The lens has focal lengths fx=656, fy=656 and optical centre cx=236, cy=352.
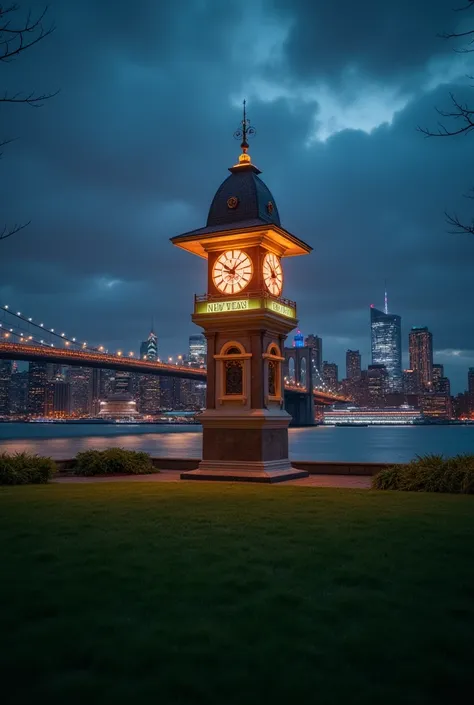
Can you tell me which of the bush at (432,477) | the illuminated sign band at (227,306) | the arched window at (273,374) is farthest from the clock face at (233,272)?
the bush at (432,477)

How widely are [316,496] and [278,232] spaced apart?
10.7 m

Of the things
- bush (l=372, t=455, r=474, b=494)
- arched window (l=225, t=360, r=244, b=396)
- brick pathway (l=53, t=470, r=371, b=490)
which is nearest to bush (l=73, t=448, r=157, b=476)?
brick pathway (l=53, t=470, r=371, b=490)

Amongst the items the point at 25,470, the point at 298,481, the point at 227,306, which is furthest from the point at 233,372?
the point at 25,470

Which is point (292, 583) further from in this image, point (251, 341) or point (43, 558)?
point (251, 341)

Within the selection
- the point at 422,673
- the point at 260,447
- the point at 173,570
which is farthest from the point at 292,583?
the point at 260,447

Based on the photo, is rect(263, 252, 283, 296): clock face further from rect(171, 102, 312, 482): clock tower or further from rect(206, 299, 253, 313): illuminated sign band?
rect(206, 299, 253, 313): illuminated sign band

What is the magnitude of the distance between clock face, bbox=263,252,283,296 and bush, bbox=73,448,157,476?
7.86 meters

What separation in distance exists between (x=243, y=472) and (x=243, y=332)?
188 inches

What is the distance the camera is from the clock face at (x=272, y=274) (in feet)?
76.4

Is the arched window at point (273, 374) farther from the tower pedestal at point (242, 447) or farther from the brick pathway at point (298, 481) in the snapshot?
the brick pathway at point (298, 481)

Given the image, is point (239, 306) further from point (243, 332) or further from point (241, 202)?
point (241, 202)

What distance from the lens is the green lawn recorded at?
4.52 meters

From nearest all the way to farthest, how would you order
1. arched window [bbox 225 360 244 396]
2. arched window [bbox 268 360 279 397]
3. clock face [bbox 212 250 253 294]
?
1. arched window [bbox 225 360 244 396]
2. clock face [bbox 212 250 253 294]
3. arched window [bbox 268 360 279 397]

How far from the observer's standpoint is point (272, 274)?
23.8 m
